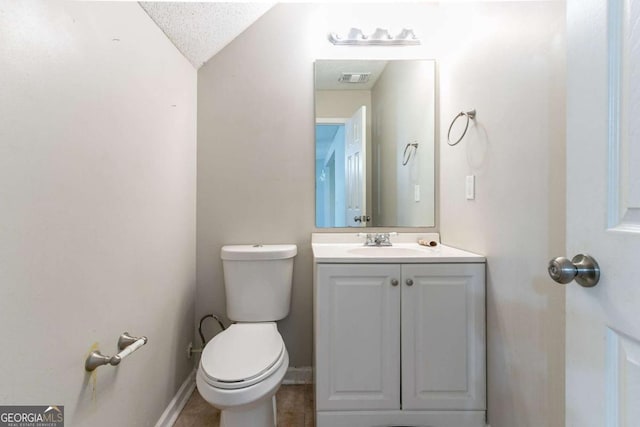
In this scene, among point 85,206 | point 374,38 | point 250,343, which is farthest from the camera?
point 374,38

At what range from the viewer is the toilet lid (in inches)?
44.1

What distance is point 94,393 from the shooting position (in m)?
0.96

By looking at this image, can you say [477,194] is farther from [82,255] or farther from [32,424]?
[32,424]

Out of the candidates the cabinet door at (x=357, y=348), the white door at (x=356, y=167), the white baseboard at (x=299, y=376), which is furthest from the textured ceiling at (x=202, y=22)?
the white baseboard at (x=299, y=376)

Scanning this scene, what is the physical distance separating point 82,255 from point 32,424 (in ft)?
1.42

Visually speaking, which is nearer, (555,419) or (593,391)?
(593,391)

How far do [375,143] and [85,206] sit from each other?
4.89ft

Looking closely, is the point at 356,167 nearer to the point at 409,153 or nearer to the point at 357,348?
the point at 409,153

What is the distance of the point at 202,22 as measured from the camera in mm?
1537

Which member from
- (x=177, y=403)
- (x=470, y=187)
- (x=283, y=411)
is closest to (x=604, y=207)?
(x=470, y=187)

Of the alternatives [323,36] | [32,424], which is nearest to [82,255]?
[32,424]

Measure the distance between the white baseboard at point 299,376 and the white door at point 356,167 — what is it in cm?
94

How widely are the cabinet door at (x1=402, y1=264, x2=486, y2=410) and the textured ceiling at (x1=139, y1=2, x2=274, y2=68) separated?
5.39ft

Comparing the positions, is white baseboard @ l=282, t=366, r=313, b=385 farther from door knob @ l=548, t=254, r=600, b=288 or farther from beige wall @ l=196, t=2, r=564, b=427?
door knob @ l=548, t=254, r=600, b=288
